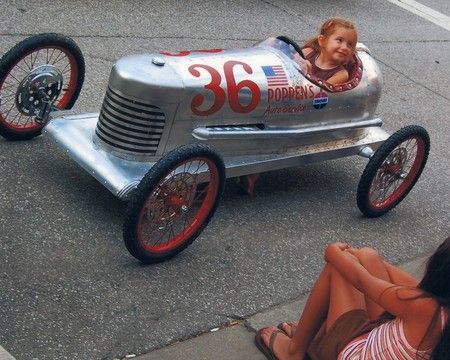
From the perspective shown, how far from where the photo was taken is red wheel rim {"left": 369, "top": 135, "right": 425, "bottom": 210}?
17.2ft

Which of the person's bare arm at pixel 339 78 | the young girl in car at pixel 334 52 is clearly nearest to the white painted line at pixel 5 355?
the young girl in car at pixel 334 52

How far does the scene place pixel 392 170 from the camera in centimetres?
530

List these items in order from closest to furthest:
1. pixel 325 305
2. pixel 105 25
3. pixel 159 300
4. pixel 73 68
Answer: pixel 325 305 < pixel 159 300 < pixel 73 68 < pixel 105 25

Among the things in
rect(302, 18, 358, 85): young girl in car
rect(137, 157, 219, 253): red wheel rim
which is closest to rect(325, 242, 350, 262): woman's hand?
rect(137, 157, 219, 253): red wheel rim

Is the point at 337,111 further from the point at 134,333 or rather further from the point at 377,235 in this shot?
the point at 134,333

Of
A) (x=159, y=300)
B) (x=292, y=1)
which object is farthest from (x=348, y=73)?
(x=292, y=1)

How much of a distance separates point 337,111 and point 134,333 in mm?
2035

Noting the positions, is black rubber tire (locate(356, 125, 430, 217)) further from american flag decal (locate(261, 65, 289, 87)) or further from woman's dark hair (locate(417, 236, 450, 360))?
woman's dark hair (locate(417, 236, 450, 360))

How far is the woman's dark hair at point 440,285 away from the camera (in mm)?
2957

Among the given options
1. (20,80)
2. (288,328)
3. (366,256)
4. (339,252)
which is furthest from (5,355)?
(20,80)

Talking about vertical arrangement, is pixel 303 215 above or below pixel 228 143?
below

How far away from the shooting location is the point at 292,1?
9.75 metres

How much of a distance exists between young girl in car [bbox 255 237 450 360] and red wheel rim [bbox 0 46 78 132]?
1.96 m

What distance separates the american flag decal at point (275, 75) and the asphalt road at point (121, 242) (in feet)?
2.41
